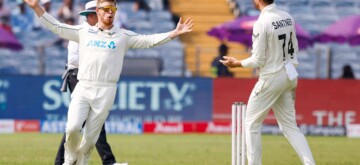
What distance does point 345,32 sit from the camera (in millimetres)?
28406

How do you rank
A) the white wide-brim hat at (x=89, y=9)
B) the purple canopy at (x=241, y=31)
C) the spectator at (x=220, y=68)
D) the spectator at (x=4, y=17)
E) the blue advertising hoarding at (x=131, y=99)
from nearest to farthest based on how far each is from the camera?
1. the white wide-brim hat at (x=89, y=9)
2. the blue advertising hoarding at (x=131, y=99)
3. the spectator at (x=220, y=68)
4. the purple canopy at (x=241, y=31)
5. the spectator at (x=4, y=17)

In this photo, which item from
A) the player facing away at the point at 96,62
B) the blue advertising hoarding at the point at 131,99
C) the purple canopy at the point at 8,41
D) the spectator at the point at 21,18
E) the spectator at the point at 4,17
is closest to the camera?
the player facing away at the point at 96,62

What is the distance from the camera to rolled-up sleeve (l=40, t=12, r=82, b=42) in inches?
473

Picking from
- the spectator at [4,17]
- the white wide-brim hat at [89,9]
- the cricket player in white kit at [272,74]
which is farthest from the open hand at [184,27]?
the spectator at [4,17]

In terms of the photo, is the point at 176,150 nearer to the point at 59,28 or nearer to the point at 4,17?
the point at 59,28

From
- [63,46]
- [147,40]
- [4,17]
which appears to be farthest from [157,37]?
[4,17]

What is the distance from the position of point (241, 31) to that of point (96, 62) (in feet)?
53.6

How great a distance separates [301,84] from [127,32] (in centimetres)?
1402

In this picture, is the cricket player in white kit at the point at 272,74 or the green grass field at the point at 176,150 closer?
the cricket player in white kit at the point at 272,74

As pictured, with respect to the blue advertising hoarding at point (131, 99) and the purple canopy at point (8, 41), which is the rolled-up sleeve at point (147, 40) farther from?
the purple canopy at point (8, 41)

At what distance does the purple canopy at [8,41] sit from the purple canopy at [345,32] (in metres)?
7.97

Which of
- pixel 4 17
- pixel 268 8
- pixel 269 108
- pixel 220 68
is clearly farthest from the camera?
pixel 4 17

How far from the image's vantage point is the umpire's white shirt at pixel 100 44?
1213 cm

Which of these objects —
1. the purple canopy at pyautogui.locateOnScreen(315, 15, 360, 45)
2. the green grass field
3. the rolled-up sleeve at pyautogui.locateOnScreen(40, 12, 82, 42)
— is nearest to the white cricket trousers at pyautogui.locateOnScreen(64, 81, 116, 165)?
the rolled-up sleeve at pyautogui.locateOnScreen(40, 12, 82, 42)
